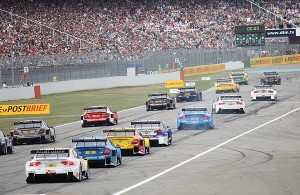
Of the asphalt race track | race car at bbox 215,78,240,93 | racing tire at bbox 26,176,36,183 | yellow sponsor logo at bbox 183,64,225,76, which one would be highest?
yellow sponsor logo at bbox 183,64,225,76

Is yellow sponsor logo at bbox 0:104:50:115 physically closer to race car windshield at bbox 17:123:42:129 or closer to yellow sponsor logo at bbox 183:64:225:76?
race car windshield at bbox 17:123:42:129

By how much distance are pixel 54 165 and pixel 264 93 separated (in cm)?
4166

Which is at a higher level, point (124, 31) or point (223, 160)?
point (124, 31)

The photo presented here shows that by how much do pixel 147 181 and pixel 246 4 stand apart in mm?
90717

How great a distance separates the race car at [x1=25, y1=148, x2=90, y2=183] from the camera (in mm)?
21453

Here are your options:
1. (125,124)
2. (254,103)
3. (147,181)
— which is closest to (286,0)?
(254,103)

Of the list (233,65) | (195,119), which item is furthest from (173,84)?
(195,119)

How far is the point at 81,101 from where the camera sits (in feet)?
216

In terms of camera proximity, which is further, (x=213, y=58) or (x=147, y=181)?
(x=213, y=58)

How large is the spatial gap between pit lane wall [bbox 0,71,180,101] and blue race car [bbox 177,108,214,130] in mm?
25362

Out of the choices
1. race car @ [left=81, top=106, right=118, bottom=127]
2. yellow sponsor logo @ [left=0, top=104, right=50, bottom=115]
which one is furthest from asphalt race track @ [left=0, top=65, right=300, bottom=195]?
yellow sponsor logo @ [left=0, top=104, right=50, bottom=115]

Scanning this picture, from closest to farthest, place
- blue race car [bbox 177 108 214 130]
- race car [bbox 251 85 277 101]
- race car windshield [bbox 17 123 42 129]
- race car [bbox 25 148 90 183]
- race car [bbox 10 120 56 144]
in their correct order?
race car [bbox 25 148 90 183], race car [bbox 10 120 56 144], race car windshield [bbox 17 123 42 129], blue race car [bbox 177 108 214 130], race car [bbox 251 85 277 101]

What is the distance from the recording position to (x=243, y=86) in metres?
80.9

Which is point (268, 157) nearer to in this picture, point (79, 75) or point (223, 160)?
point (223, 160)
